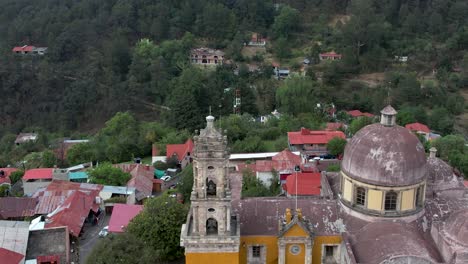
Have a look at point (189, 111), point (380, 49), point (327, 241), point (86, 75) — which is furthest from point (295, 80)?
point (327, 241)

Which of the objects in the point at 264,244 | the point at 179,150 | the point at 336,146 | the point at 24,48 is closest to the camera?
the point at 264,244

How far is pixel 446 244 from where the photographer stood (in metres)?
24.9

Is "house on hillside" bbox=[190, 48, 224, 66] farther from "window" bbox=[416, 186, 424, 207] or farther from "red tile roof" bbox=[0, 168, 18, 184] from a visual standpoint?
"window" bbox=[416, 186, 424, 207]

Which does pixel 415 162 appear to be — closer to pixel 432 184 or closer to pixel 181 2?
pixel 432 184

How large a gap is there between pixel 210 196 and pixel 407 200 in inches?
412

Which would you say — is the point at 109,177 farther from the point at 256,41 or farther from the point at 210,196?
the point at 256,41

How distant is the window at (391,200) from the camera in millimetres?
26812

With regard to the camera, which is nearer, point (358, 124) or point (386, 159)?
point (386, 159)

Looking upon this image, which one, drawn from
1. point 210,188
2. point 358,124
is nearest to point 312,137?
point 358,124

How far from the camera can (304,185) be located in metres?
39.0

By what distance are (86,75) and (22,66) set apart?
11.5 m

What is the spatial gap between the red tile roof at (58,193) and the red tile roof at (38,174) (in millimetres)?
2426

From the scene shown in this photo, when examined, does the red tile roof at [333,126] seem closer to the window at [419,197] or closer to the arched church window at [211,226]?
the window at [419,197]

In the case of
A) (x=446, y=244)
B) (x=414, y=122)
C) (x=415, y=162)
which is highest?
(x=415, y=162)
